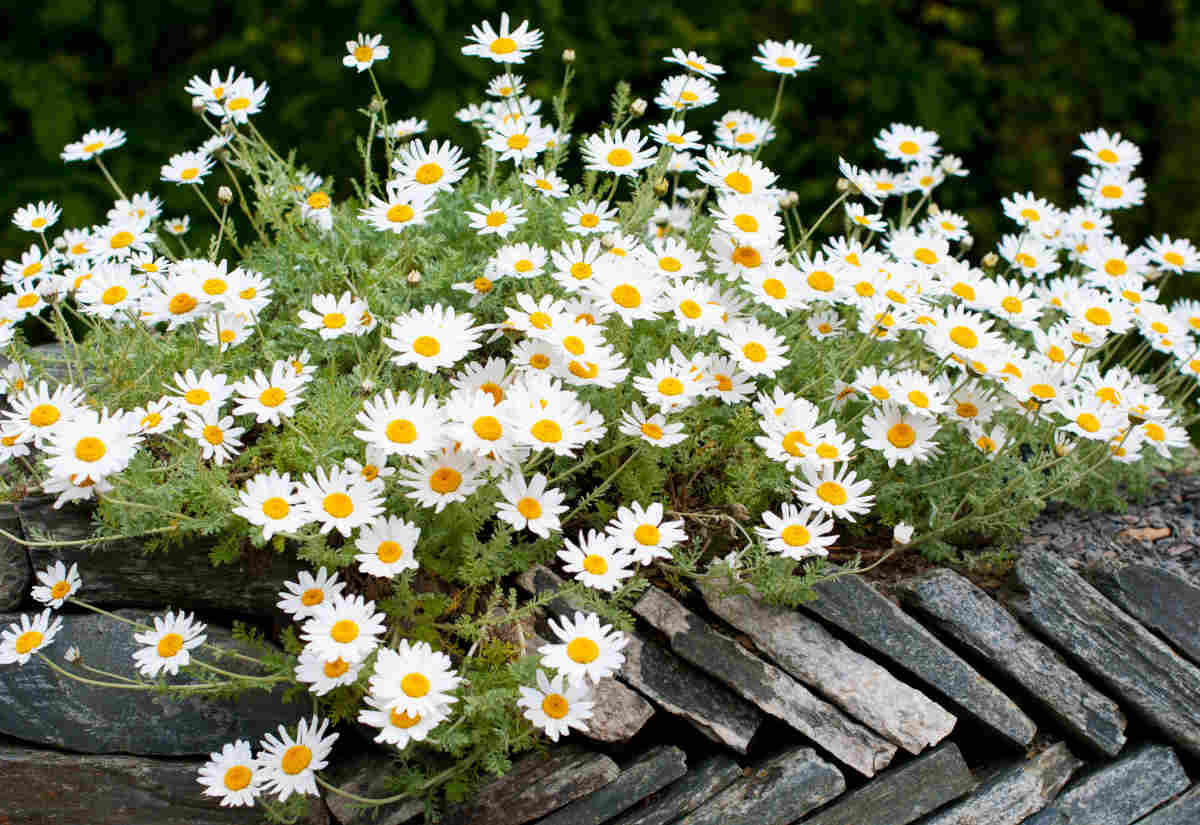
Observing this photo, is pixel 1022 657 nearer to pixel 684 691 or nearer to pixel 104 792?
pixel 684 691

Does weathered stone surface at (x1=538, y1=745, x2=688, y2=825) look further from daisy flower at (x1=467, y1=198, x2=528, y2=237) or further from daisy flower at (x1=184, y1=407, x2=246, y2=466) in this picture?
daisy flower at (x1=467, y1=198, x2=528, y2=237)

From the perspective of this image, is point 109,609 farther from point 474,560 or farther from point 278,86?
point 278,86

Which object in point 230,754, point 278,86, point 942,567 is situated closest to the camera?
point 230,754

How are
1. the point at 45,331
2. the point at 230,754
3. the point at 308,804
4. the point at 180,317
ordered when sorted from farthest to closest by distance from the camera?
1. the point at 45,331
2. the point at 180,317
3. the point at 308,804
4. the point at 230,754

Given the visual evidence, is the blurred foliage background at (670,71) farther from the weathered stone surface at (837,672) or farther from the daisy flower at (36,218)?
the weathered stone surface at (837,672)

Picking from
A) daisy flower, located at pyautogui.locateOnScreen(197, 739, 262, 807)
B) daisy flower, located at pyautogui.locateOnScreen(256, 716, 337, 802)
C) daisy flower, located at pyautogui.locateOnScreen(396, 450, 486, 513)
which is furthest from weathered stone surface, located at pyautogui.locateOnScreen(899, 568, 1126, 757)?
daisy flower, located at pyautogui.locateOnScreen(197, 739, 262, 807)

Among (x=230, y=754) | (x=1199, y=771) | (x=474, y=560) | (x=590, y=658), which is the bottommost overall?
(x=1199, y=771)

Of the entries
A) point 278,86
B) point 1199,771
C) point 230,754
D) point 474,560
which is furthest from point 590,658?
point 278,86

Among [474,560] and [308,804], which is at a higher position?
[474,560]
